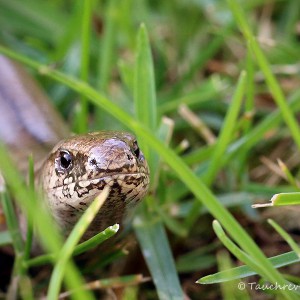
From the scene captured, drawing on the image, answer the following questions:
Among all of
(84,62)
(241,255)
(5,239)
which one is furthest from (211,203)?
(84,62)

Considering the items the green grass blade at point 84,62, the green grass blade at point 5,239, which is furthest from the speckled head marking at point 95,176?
the green grass blade at point 84,62

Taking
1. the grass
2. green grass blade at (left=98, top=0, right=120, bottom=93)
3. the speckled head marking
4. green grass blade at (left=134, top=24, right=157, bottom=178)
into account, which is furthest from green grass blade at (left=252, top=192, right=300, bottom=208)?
green grass blade at (left=98, top=0, right=120, bottom=93)

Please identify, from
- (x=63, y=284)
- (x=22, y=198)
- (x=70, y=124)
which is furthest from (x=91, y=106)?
(x=22, y=198)

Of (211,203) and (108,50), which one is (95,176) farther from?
(108,50)

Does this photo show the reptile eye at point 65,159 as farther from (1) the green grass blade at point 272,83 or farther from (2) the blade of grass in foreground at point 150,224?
(1) the green grass blade at point 272,83

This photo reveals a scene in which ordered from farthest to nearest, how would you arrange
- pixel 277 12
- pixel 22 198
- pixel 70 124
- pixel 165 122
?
pixel 277 12
pixel 70 124
pixel 165 122
pixel 22 198

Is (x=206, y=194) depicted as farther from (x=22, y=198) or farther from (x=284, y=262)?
(x=22, y=198)
